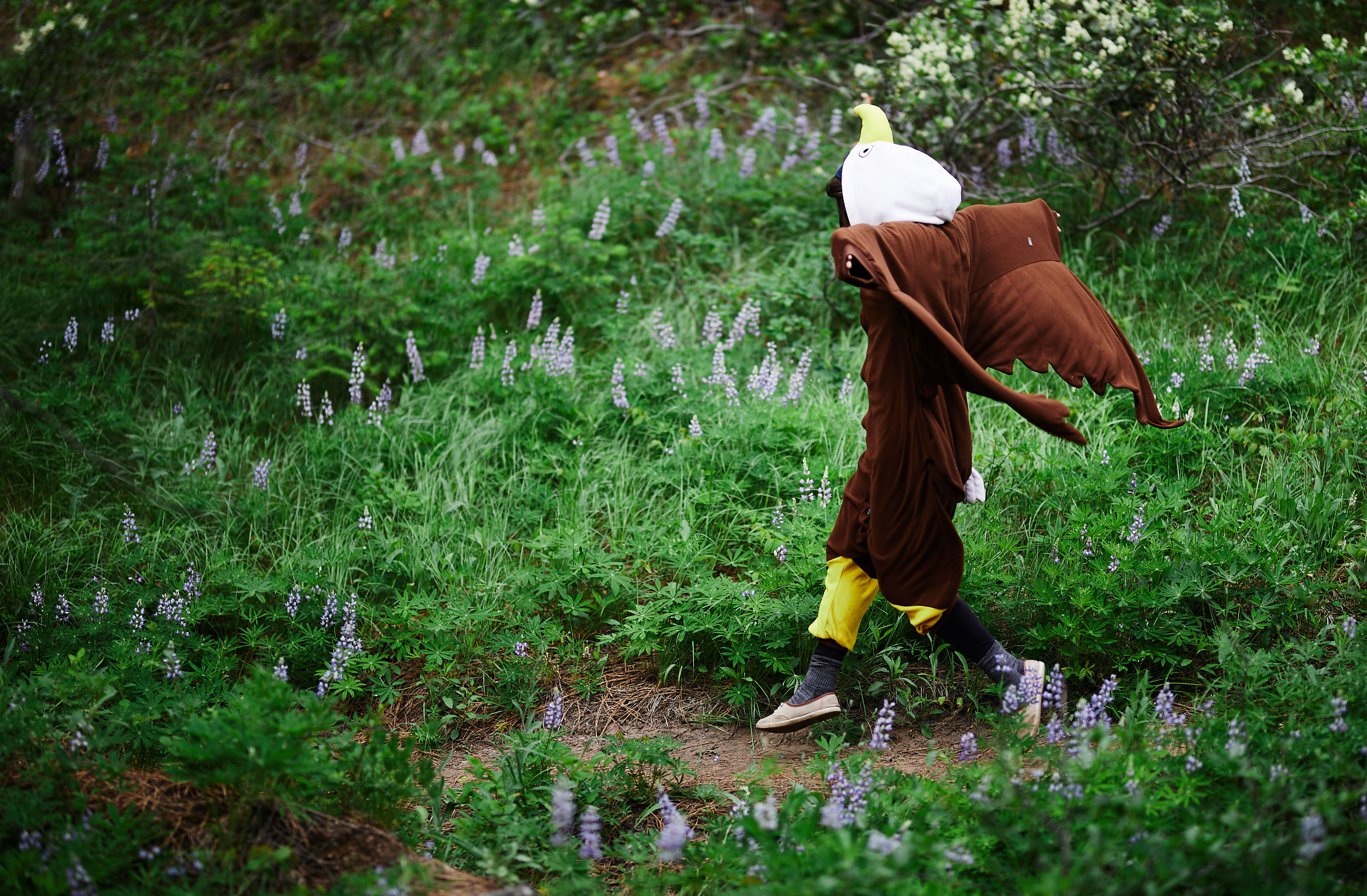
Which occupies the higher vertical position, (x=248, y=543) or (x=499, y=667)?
(x=248, y=543)

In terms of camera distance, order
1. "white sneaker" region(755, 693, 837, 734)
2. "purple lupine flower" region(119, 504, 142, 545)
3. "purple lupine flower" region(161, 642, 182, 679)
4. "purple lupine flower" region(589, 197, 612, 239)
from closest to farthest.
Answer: "purple lupine flower" region(161, 642, 182, 679)
"white sneaker" region(755, 693, 837, 734)
"purple lupine flower" region(119, 504, 142, 545)
"purple lupine flower" region(589, 197, 612, 239)

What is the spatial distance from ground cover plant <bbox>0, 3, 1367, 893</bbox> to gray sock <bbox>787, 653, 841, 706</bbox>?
9.9 inches

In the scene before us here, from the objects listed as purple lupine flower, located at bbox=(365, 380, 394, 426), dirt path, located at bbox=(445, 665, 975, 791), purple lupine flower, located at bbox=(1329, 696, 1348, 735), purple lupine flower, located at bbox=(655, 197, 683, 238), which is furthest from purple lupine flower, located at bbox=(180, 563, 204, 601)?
purple lupine flower, located at bbox=(1329, 696, 1348, 735)

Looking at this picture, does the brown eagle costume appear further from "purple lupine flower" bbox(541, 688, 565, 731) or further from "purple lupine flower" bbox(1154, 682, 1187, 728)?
"purple lupine flower" bbox(541, 688, 565, 731)

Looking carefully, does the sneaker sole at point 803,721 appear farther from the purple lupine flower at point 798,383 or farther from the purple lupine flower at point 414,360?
the purple lupine flower at point 414,360

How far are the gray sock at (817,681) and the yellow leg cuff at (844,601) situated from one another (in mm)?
86

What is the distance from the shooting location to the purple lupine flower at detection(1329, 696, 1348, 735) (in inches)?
85.2

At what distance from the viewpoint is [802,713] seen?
2.91 m

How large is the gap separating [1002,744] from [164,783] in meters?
2.36

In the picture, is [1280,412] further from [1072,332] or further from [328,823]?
[328,823]

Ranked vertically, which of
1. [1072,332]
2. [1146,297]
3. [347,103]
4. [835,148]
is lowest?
[1146,297]

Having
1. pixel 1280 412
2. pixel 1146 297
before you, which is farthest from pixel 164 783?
pixel 1146 297

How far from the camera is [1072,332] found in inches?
101

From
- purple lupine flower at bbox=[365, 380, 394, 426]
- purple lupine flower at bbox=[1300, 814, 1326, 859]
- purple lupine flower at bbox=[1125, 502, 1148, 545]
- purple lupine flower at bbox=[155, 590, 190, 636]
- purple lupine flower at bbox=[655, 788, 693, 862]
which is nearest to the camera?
purple lupine flower at bbox=[1300, 814, 1326, 859]
